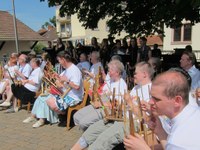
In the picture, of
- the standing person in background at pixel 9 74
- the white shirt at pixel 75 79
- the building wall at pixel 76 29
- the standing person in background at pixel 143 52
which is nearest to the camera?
the white shirt at pixel 75 79

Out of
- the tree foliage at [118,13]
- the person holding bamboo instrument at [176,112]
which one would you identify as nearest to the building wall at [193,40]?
the tree foliage at [118,13]

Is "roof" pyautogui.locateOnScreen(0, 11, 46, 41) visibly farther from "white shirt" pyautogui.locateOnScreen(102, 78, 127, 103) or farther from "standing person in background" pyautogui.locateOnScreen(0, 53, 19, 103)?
"white shirt" pyautogui.locateOnScreen(102, 78, 127, 103)

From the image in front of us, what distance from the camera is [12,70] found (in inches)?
274

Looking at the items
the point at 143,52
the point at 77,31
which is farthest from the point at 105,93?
the point at 77,31

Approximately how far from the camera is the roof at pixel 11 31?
22.8m

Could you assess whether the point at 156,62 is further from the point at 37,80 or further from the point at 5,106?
the point at 5,106

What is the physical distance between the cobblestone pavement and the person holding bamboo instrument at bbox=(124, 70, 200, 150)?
268 cm

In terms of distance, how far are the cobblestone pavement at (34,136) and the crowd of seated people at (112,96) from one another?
0.22 metres

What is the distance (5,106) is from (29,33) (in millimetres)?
20054

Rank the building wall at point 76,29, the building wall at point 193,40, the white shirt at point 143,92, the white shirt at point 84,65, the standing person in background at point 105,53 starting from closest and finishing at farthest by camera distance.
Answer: the white shirt at point 143,92, the white shirt at point 84,65, the standing person in background at point 105,53, the building wall at point 193,40, the building wall at point 76,29

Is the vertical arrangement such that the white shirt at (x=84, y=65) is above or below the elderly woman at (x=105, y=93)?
above

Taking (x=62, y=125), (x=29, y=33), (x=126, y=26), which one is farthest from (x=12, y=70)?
(x=29, y=33)

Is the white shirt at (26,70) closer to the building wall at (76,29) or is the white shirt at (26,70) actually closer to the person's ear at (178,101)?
the person's ear at (178,101)

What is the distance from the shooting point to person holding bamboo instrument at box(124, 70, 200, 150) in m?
1.54
